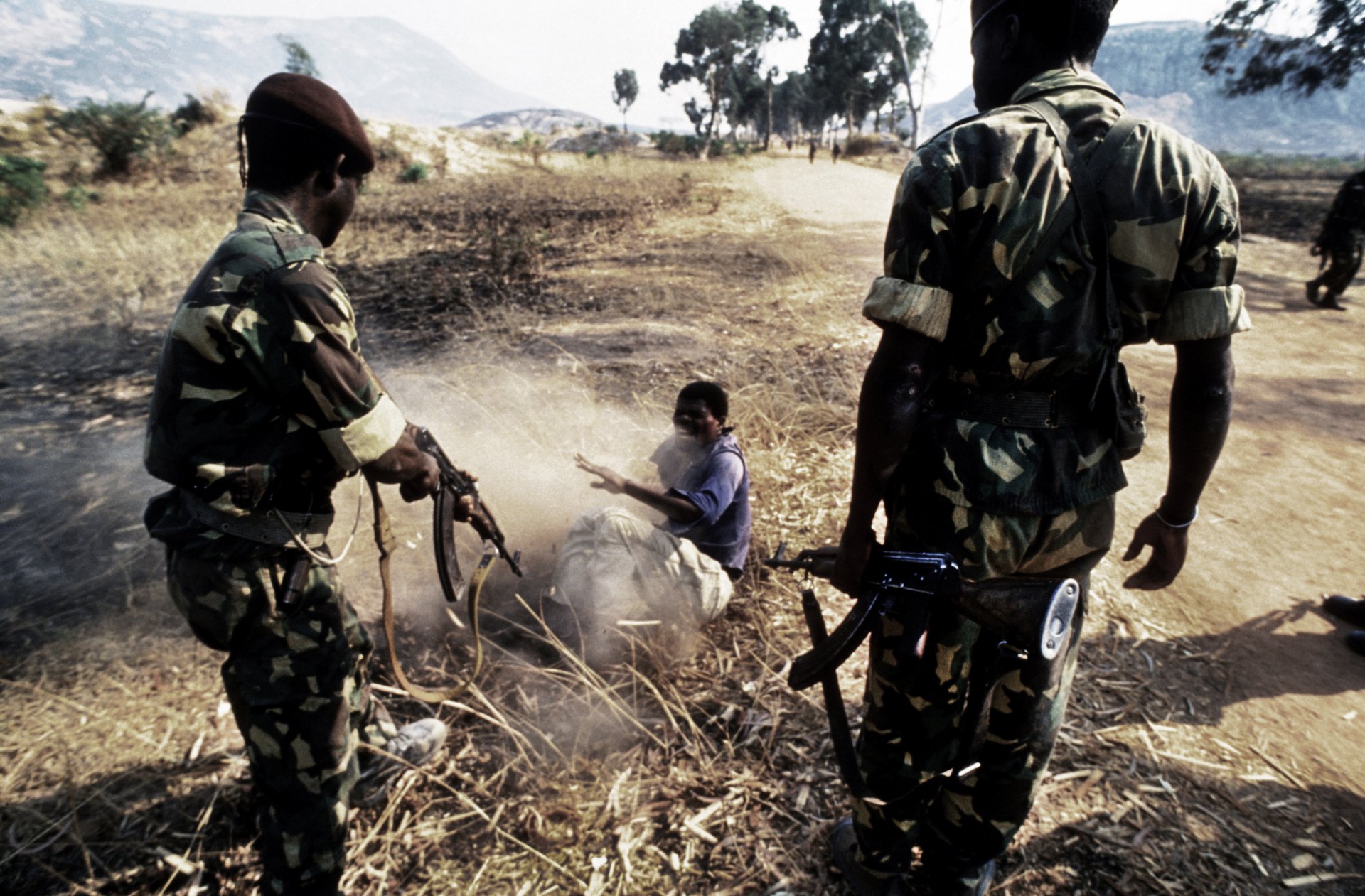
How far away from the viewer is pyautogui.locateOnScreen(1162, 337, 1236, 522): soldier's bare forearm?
133 cm

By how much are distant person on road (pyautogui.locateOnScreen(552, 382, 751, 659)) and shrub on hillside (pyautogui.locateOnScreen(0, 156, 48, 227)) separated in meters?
12.2

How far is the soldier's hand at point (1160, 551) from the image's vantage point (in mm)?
1521

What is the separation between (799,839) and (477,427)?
3337 mm

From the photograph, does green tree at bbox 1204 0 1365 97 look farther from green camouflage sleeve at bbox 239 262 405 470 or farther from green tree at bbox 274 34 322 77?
green tree at bbox 274 34 322 77

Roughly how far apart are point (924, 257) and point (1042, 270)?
0.23m

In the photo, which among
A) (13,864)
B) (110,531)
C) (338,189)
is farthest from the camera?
(110,531)

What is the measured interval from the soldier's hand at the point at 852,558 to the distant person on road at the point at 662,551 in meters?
1.29

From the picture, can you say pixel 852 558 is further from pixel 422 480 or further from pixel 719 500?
pixel 719 500

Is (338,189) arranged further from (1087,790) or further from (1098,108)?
(1087,790)

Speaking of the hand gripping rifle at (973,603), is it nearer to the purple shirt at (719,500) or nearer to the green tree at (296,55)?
the purple shirt at (719,500)


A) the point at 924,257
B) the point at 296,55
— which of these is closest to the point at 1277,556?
the point at 924,257

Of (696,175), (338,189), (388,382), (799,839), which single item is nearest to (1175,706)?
(799,839)

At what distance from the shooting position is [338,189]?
175 centimetres

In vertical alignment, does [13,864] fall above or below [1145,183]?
below
